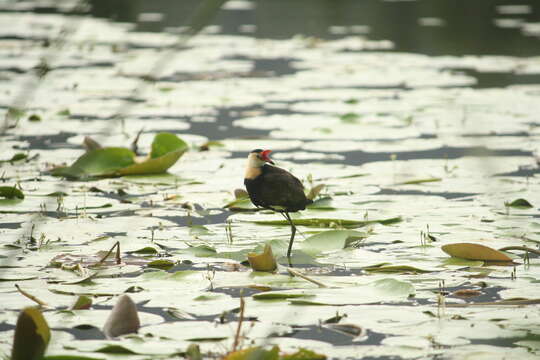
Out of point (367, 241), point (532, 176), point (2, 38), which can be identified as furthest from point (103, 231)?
point (2, 38)

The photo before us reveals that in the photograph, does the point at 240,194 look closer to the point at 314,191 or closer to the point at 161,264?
the point at 314,191

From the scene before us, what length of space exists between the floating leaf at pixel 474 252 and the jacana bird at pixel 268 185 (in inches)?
19.7

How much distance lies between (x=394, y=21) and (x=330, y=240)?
8529mm

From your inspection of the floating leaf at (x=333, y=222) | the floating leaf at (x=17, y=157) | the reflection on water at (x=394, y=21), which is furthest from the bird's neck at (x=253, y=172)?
the reflection on water at (x=394, y=21)

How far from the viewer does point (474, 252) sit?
2.60m

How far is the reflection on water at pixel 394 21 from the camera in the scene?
846 centimetres

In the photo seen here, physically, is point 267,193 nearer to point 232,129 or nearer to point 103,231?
point 103,231

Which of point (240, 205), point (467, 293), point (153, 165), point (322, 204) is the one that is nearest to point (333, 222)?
Result: point (322, 204)

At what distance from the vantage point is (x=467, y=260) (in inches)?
104

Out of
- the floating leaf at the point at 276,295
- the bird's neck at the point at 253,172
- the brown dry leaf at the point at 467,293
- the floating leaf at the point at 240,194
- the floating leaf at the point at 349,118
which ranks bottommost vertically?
the brown dry leaf at the point at 467,293

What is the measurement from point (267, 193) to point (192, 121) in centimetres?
261

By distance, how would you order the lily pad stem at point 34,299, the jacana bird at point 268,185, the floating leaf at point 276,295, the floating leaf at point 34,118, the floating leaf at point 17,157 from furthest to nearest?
the floating leaf at point 34,118, the floating leaf at point 17,157, the jacana bird at point 268,185, the floating leaf at point 276,295, the lily pad stem at point 34,299

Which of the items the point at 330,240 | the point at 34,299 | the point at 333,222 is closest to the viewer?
the point at 34,299

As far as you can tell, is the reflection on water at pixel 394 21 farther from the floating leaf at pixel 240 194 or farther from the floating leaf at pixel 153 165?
the floating leaf at pixel 240 194
